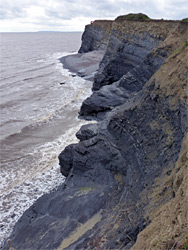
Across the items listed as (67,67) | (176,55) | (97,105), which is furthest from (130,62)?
(67,67)

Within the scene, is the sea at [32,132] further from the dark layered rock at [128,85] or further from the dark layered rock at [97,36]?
the dark layered rock at [97,36]

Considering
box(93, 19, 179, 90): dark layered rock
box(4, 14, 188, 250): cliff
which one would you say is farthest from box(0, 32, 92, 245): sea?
box(93, 19, 179, 90): dark layered rock

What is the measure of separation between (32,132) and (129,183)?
1382 centimetres

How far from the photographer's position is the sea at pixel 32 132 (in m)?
13.1

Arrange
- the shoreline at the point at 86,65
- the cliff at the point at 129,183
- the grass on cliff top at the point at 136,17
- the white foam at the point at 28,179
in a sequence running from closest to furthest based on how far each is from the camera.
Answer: the cliff at the point at 129,183 < the white foam at the point at 28,179 < the grass on cliff top at the point at 136,17 < the shoreline at the point at 86,65

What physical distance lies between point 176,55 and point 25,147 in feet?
41.0

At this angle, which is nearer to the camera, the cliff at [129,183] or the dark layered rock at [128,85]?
the cliff at [129,183]

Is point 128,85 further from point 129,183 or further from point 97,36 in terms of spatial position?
point 97,36

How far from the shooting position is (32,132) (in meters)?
20.9

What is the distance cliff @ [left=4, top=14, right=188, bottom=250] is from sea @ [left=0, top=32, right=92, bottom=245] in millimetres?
1593

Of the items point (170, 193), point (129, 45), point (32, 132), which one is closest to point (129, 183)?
point (170, 193)

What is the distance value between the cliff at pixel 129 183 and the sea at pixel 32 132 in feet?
5.23

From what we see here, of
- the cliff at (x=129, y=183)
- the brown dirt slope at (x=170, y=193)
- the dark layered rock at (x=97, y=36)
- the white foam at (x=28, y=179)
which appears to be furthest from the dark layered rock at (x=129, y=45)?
the dark layered rock at (x=97, y=36)

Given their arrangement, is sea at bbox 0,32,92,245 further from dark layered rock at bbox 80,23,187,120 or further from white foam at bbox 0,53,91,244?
dark layered rock at bbox 80,23,187,120
